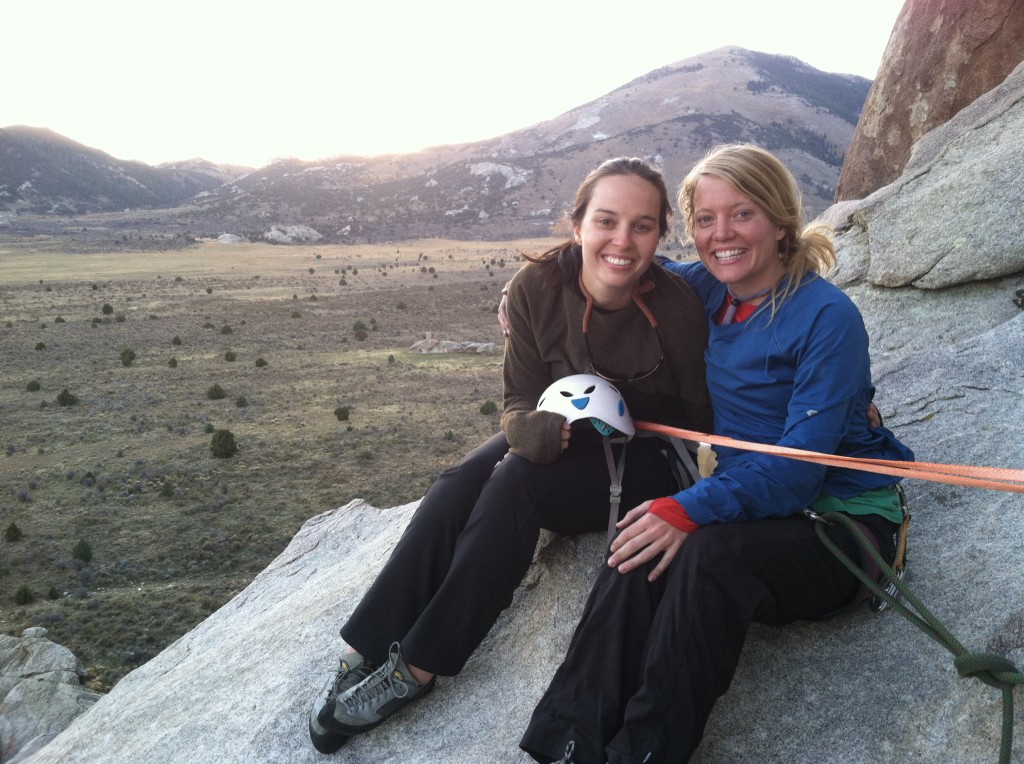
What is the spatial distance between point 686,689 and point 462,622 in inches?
42.3

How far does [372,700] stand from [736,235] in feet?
8.74

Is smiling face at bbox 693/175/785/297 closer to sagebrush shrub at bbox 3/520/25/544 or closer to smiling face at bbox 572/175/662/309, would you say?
smiling face at bbox 572/175/662/309

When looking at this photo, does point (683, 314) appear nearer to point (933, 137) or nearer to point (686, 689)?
point (686, 689)

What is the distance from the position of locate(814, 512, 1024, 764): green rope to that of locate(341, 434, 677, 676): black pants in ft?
3.22

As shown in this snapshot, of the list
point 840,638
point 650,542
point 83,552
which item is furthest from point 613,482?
point 83,552

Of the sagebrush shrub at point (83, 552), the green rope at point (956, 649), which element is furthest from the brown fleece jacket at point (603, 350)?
the sagebrush shrub at point (83, 552)

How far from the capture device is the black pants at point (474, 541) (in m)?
3.29

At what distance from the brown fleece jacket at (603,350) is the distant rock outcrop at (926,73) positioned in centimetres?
698

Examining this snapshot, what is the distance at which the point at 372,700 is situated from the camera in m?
3.33

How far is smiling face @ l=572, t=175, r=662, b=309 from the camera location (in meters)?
3.55

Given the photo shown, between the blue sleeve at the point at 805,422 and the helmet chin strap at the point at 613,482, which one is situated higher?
the blue sleeve at the point at 805,422

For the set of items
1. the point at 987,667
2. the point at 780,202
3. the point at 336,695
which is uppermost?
the point at 780,202

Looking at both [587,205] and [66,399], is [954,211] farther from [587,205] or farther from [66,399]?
[66,399]

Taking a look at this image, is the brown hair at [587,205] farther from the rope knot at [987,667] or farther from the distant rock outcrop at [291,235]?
the distant rock outcrop at [291,235]
